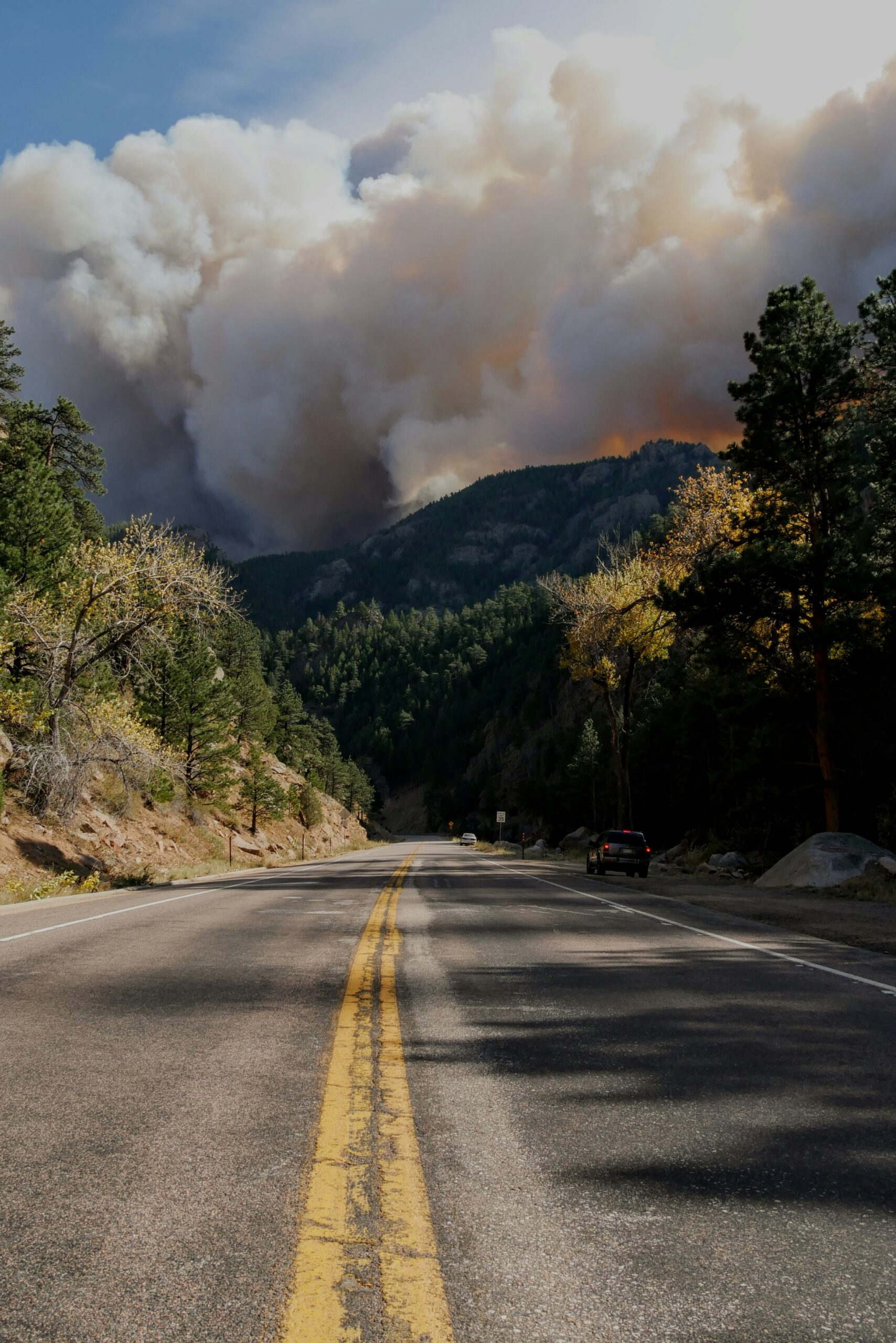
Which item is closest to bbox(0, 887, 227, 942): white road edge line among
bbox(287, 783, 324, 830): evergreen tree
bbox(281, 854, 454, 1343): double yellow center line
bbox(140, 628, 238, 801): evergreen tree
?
bbox(281, 854, 454, 1343): double yellow center line

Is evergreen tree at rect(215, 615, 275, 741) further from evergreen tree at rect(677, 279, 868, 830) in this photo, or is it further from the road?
the road

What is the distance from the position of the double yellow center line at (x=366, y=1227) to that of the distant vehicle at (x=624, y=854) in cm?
2440

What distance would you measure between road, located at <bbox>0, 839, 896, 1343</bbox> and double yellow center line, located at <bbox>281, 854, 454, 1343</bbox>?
1cm

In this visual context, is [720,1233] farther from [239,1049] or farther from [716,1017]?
[716,1017]

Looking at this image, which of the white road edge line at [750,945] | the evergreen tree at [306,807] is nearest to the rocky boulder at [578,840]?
the evergreen tree at [306,807]

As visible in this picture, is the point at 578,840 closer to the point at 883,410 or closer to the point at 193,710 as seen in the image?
the point at 193,710

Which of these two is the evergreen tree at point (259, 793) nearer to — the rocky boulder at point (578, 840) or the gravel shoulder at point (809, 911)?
the rocky boulder at point (578, 840)

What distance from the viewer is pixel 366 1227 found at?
2.96m

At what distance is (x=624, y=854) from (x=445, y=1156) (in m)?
25.9

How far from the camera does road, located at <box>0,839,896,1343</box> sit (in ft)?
8.21

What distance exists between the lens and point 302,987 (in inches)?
292

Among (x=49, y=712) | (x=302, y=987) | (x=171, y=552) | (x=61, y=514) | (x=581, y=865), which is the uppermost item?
(x=61, y=514)

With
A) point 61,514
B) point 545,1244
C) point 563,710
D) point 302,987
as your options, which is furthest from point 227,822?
point 563,710

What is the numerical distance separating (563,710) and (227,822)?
275 feet
